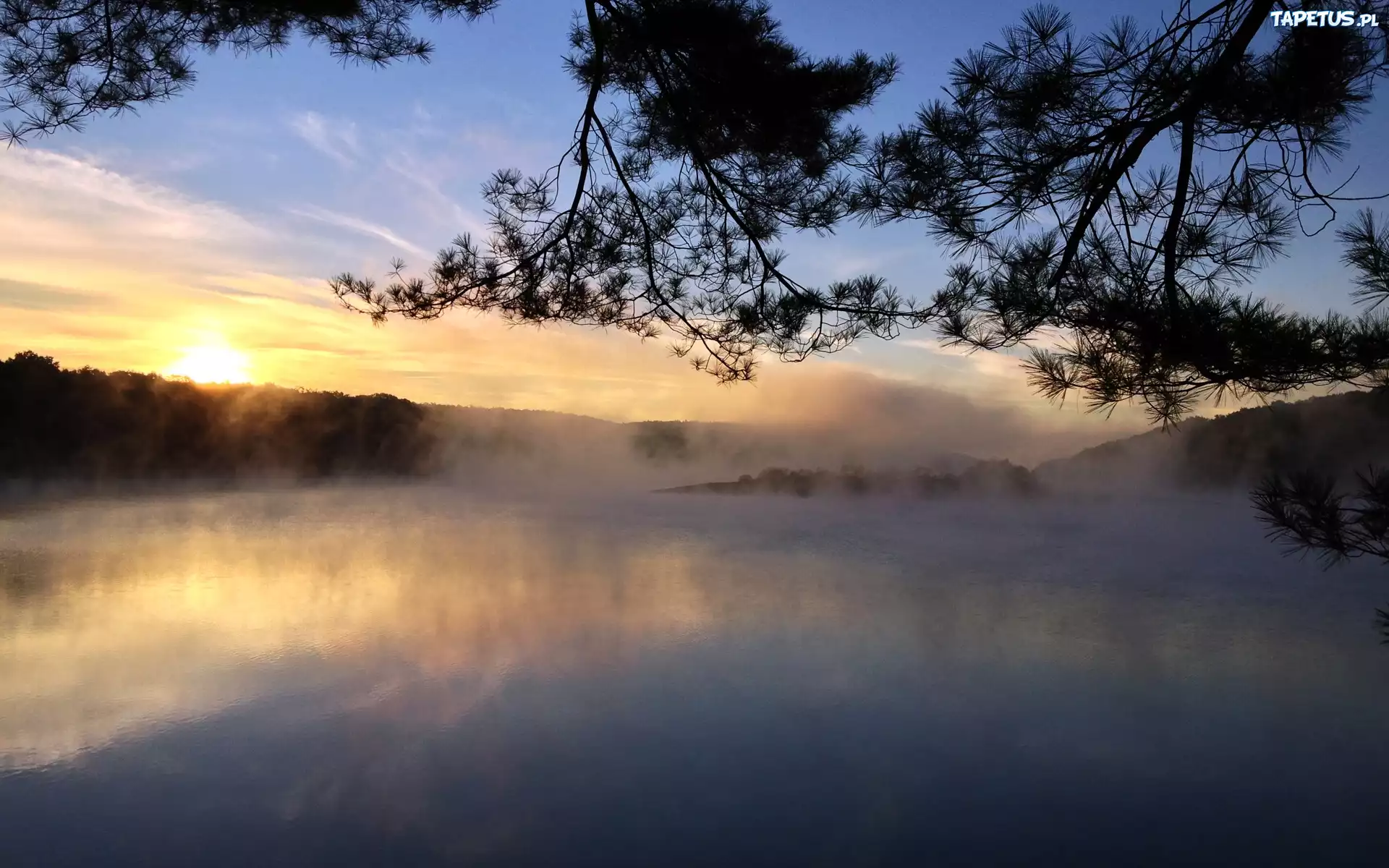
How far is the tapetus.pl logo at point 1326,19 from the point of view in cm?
191

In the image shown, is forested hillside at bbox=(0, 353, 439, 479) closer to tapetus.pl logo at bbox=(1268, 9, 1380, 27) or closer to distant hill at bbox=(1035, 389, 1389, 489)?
distant hill at bbox=(1035, 389, 1389, 489)

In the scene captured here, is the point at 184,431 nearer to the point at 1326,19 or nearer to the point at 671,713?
the point at 671,713

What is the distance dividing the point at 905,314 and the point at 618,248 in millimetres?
1236

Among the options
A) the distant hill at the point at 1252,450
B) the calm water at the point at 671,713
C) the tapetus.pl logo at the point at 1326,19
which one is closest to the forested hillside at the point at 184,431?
the calm water at the point at 671,713

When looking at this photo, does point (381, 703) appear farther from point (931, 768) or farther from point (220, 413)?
point (220, 413)

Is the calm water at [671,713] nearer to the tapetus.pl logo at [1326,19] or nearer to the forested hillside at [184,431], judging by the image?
the tapetus.pl logo at [1326,19]

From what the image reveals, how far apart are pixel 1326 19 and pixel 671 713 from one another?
2.44 meters

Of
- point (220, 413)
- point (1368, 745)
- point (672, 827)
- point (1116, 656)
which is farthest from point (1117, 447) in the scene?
point (220, 413)

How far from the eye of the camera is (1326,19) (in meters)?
1.92

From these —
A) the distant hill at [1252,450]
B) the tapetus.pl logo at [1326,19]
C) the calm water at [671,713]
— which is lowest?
the calm water at [671,713]

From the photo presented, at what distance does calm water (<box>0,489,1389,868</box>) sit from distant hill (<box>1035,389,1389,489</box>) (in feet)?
2.25

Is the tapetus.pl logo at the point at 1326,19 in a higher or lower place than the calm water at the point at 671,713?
higher

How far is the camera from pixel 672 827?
1.47 m

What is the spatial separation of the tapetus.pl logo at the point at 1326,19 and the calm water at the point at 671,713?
5.95ft
